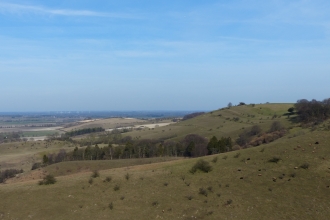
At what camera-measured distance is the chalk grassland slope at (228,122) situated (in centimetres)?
12850

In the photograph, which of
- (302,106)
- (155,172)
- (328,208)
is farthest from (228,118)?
(328,208)

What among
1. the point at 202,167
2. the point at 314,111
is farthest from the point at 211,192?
the point at 314,111

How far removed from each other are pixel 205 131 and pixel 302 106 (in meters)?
44.6

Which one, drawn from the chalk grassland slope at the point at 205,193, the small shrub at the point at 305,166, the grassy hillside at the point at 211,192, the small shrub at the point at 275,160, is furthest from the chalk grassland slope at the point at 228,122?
the small shrub at the point at 305,166

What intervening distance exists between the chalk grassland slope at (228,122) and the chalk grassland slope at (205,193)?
82.5 metres

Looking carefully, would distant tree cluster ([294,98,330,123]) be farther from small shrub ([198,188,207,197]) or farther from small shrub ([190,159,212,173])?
small shrub ([198,188,207,197])

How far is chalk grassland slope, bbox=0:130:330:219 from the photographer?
2383 centimetres

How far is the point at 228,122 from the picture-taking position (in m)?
147

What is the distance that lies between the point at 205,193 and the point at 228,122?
123 metres

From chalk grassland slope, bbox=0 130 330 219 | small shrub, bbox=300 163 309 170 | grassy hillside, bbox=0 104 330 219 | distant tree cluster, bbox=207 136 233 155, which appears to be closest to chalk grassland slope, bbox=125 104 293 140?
distant tree cluster, bbox=207 136 233 155

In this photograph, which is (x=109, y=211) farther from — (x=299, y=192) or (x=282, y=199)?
(x=299, y=192)

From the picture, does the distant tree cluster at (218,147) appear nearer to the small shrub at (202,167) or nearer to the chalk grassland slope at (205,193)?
the chalk grassland slope at (205,193)

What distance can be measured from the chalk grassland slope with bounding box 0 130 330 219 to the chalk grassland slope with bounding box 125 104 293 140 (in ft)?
271

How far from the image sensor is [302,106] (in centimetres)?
10181
